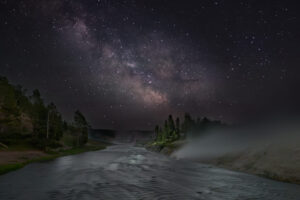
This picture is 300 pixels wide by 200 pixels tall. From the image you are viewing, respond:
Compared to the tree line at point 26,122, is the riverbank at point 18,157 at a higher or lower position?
lower

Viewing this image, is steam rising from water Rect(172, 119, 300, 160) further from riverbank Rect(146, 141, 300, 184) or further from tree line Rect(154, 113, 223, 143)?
tree line Rect(154, 113, 223, 143)

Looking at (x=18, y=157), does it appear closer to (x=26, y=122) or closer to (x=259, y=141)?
(x=26, y=122)

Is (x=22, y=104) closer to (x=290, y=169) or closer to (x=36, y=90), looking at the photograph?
(x=36, y=90)

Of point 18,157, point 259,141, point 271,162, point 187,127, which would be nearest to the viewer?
point 271,162

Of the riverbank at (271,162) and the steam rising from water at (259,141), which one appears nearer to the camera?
the riverbank at (271,162)

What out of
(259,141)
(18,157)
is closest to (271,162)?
(259,141)

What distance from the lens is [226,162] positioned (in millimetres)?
46031

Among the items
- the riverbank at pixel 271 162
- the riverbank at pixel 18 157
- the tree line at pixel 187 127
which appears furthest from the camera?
the tree line at pixel 187 127

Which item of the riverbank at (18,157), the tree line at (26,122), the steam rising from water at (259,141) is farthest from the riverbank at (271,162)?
the tree line at (26,122)

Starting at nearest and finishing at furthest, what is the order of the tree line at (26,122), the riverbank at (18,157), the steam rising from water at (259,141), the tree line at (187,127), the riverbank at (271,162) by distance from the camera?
the riverbank at (271,162)
the riverbank at (18,157)
the steam rising from water at (259,141)
the tree line at (26,122)
the tree line at (187,127)

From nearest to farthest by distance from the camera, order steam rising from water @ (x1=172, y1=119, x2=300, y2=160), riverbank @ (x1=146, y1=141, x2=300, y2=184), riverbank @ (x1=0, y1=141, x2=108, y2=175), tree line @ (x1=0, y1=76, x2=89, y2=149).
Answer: riverbank @ (x1=146, y1=141, x2=300, y2=184)
riverbank @ (x1=0, y1=141, x2=108, y2=175)
steam rising from water @ (x1=172, y1=119, x2=300, y2=160)
tree line @ (x1=0, y1=76, x2=89, y2=149)

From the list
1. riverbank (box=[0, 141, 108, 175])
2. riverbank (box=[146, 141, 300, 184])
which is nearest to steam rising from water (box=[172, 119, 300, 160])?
riverbank (box=[146, 141, 300, 184])

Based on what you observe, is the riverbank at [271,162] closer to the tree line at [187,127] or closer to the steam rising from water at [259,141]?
the steam rising from water at [259,141]

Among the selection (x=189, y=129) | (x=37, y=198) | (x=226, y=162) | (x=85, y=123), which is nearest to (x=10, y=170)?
(x=37, y=198)
